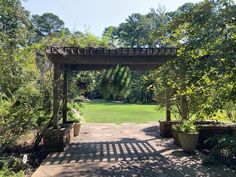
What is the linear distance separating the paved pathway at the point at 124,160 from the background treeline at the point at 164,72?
3.77 feet

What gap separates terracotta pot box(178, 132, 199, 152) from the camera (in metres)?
6.65

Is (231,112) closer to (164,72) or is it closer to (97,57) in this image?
(164,72)

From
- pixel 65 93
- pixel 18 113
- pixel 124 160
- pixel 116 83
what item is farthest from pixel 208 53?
pixel 65 93

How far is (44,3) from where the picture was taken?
28.6 ft

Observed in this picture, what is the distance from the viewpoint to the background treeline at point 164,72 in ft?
14.6

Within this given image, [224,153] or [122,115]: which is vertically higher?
[122,115]

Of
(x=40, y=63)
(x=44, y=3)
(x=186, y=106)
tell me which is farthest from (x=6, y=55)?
(x=186, y=106)

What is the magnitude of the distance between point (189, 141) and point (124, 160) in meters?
1.77

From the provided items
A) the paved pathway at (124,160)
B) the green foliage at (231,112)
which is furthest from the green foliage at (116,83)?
the green foliage at (231,112)

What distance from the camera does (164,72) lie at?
234 inches

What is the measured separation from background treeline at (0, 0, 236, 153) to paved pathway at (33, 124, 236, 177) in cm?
115

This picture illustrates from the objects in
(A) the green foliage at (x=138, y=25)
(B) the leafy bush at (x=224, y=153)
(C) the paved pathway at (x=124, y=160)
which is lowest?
(C) the paved pathway at (x=124, y=160)

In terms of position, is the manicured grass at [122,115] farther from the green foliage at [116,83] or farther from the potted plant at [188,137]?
the potted plant at [188,137]

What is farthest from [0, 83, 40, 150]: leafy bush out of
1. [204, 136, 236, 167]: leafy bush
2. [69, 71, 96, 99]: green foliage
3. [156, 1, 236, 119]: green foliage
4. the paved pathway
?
[204, 136, 236, 167]: leafy bush
